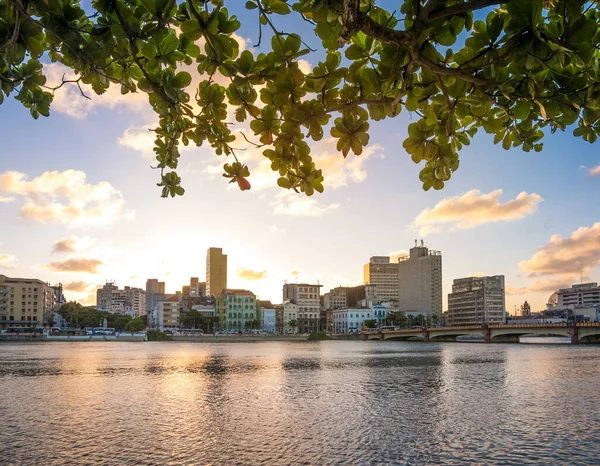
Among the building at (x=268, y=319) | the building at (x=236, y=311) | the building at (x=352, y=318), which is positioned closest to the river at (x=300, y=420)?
the building at (x=236, y=311)

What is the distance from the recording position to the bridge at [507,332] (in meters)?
94.4

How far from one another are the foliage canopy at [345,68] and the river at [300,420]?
11.9m

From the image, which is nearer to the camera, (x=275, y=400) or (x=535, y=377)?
(x=275, y=400)

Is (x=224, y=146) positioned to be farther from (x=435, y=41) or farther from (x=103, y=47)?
(x=435, y=41)

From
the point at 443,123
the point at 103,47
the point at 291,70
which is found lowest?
the point at 443,123

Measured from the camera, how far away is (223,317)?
17012cm

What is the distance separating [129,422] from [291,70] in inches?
755

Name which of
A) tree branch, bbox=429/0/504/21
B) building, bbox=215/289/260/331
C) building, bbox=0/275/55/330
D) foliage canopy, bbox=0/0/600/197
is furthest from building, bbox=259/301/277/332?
tree branch, bbox=429/0/504/21

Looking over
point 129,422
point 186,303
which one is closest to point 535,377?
point 129,422

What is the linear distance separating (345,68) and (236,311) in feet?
562

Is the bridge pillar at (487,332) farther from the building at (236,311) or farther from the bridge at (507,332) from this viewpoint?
the building at (236,311)

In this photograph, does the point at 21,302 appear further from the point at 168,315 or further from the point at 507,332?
the point at 507,332

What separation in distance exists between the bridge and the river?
213ft

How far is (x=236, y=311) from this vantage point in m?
172
